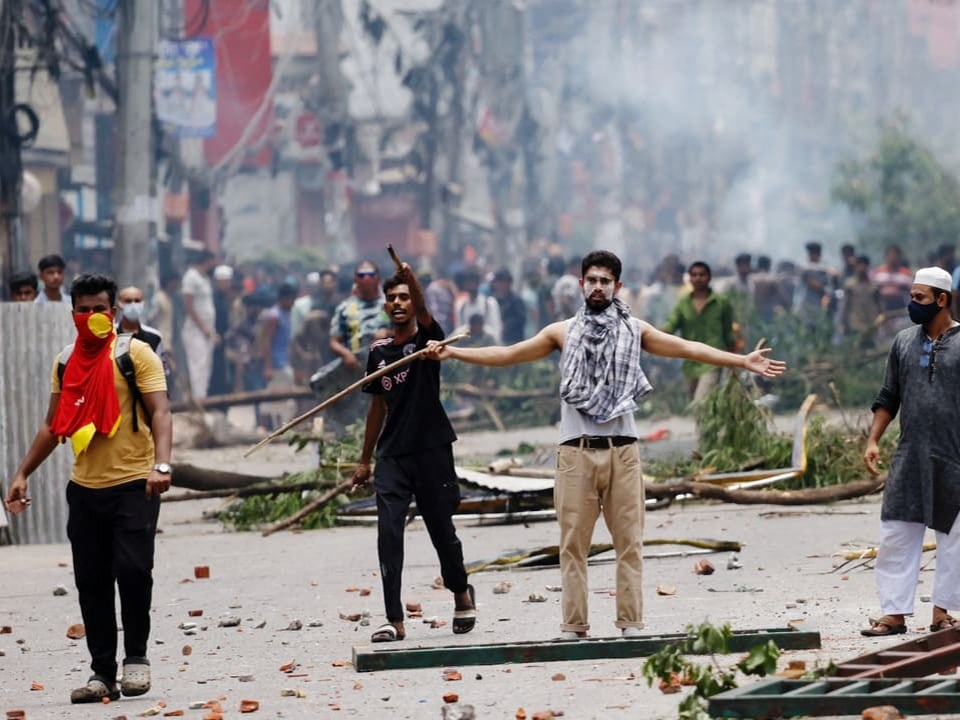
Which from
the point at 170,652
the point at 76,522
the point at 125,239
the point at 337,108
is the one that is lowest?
the point at 170,652

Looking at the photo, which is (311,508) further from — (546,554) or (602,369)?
(602,369)

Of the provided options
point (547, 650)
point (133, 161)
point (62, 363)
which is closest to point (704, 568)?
point (547, 650)

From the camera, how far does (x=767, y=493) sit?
42.6ft

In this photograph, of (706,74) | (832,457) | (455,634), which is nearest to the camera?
(455,634)

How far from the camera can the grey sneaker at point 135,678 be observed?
767 cm

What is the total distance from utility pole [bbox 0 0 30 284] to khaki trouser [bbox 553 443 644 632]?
17.1 meters

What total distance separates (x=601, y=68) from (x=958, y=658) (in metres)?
48.9

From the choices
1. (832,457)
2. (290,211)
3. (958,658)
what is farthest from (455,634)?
(290,211)

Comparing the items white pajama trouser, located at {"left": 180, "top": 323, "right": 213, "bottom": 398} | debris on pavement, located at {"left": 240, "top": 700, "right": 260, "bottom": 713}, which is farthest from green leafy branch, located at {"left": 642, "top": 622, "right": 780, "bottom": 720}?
white pajama trouser, located at {"left": 180, "top": 323, "right": 213, "bottom": 398}

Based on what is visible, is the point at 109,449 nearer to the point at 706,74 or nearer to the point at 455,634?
the point at 455,634

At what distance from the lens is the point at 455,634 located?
877 centimetres

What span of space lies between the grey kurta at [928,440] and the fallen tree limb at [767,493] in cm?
428

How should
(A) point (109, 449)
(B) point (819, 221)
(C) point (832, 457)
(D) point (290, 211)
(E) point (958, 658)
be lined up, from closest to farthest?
1. (E) point (958, 658)
2. (A) point (109, 449)
3. (C) point (832, 457)
4. (D) point (290, 211)
5. (B) point (819, 221)

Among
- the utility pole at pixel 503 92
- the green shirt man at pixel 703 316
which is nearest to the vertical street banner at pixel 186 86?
the utility pole at pixel 503 92
